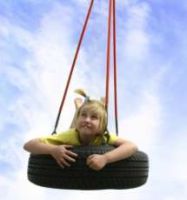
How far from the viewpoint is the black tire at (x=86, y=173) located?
11.1ft

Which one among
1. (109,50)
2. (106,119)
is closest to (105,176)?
(106,119)

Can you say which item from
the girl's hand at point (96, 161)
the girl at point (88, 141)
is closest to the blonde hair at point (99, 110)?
the girl at point (88, 141)

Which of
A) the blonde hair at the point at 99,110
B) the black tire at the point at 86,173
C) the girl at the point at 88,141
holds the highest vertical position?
the blonde hair at the point at 99,110

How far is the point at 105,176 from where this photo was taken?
11.2 feet

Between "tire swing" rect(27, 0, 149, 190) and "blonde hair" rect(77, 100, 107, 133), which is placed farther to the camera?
"blonde hair" rect(77, 100, 107, 133)

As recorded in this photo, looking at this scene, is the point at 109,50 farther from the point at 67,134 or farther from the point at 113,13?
the point at 67,134

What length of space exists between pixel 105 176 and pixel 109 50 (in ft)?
3.49

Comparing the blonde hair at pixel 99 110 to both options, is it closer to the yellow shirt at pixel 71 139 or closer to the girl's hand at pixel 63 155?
the yellow shirt at pixel 71 139

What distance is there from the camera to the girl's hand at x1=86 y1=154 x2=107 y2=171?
3.31 meters

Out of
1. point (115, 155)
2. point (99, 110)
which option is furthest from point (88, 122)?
point (115, 155)

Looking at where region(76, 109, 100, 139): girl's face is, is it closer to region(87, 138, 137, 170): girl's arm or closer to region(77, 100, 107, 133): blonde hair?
region(77, 100, 107, 133): blonde hair

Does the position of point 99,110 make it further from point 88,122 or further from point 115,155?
point 115,155

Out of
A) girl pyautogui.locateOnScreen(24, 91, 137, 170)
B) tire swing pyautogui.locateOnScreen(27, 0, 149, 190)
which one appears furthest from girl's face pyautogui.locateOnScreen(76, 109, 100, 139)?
tire swing pyautogui.locateOnScreen(27, 0, 149, 190)

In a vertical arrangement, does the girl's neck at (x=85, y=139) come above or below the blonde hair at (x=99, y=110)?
below
